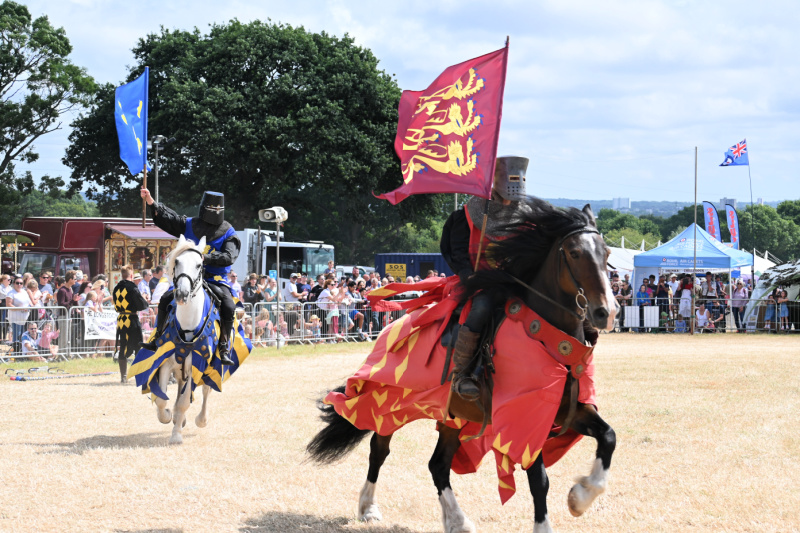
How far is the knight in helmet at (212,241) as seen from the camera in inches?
370

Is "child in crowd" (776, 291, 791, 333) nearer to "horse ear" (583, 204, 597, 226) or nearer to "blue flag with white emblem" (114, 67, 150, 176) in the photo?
"blue flag with white emblem" (114, 67, 150, 176)

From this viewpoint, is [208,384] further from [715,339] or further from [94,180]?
[94,180]

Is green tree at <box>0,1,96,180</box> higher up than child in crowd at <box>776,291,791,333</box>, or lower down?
higher up

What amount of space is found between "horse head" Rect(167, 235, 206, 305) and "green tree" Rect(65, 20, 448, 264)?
30.0 meters

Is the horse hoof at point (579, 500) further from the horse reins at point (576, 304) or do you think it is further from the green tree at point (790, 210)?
the green tree at point (790, 210)

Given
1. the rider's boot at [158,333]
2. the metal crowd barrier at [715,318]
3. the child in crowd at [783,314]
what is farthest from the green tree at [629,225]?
the rider's boot at [158,333]

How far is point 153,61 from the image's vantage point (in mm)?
43531

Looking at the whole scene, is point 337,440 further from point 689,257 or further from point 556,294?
point 689,257

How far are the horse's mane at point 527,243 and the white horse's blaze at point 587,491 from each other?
1271 mm

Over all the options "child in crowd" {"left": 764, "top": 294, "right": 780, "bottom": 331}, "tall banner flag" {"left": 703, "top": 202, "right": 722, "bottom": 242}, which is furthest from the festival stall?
"tall banner flag" {"left": 703, "top": 202, "right": 722, "bottom": 242}

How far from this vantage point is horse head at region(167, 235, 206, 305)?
27.8ft

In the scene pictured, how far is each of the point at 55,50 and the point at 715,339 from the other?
31.0 meters

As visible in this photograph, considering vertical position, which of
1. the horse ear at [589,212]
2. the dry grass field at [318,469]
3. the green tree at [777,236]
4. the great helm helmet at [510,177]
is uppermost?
the green tree at [777,236]

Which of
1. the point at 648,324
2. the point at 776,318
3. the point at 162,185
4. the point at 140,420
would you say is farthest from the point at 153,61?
the point at 140,420
